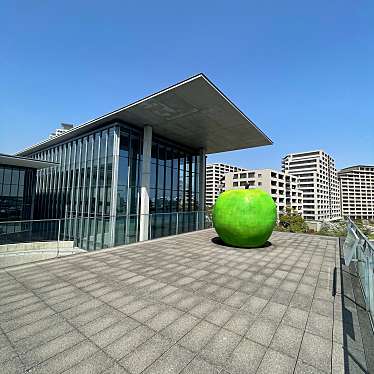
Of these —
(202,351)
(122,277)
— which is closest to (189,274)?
(122,277)

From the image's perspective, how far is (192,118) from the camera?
1548 cm

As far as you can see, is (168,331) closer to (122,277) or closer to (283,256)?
(122,277)

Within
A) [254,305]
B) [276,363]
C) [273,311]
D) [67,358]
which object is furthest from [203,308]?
[67,358]

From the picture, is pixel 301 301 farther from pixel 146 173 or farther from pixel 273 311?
pixel 146 173

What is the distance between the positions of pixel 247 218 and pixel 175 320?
5.72 m

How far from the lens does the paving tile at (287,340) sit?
300 cm

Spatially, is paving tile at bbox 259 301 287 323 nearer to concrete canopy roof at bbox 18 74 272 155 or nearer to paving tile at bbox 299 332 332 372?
paving tile at bbox 299 332 332 372

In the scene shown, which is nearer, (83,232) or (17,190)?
(83,232)

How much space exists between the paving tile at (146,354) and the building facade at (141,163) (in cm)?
868

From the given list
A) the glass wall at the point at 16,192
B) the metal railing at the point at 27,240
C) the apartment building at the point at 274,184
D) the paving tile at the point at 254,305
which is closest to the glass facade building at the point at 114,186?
the metal railing at the point at 27,240

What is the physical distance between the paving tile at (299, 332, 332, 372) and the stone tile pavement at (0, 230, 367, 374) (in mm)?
14

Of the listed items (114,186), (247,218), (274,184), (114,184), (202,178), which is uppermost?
(274,184)

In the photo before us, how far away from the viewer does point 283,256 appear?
8.05 metres

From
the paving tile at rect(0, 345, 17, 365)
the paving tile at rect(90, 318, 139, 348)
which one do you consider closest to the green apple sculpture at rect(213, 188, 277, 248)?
the paving tile at rect(90, 318, 139, 348)
